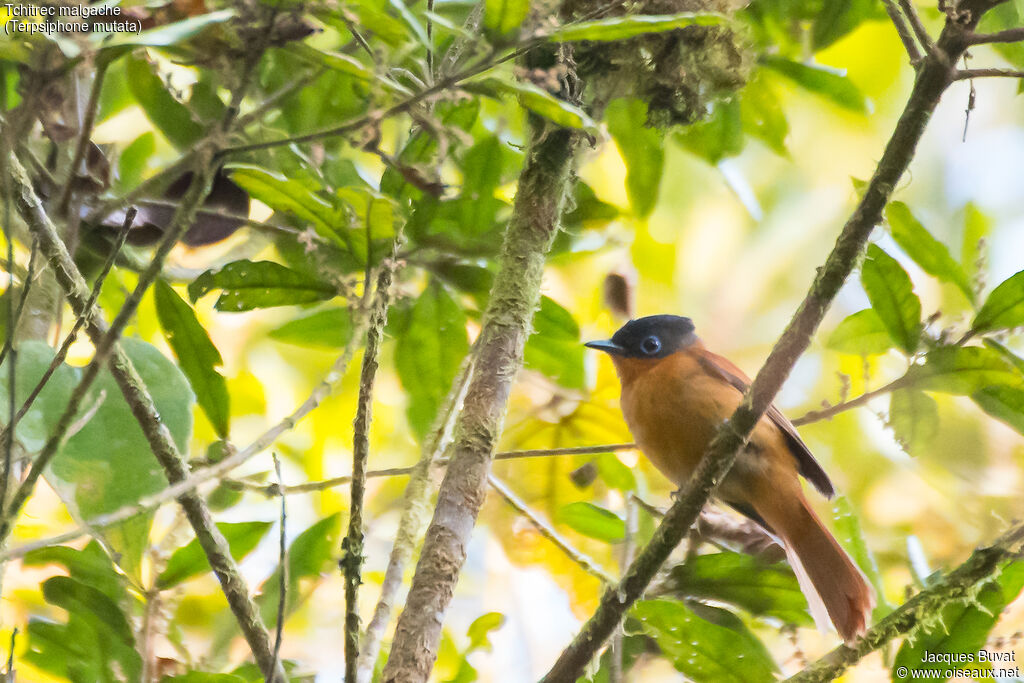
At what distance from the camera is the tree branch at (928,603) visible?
1578mm

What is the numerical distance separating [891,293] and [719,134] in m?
0.78

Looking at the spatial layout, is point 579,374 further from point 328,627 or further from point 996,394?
point 328,627

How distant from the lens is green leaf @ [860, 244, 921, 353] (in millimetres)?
1938

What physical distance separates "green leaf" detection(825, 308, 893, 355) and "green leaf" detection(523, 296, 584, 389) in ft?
2.07

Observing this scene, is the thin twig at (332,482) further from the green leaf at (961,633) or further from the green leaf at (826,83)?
the green leaf at (826,83)

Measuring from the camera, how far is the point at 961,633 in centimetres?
175

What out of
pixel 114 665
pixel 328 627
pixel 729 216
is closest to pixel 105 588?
pixel 114 665

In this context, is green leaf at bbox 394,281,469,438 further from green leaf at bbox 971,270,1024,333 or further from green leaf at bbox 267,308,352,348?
green leaf at bbox 971,270,1024,333

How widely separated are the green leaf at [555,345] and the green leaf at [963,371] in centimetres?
81

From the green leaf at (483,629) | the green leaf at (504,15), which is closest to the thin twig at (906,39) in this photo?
the green leaf at (504,15)

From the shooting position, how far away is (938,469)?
3.04 meters

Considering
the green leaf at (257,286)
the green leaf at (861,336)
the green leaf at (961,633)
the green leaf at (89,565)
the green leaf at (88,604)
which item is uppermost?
the green leaf at (257,286)

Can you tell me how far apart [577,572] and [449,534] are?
4.06ft

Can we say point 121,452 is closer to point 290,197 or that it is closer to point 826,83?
point 290,197
